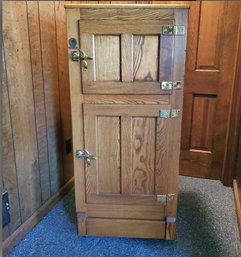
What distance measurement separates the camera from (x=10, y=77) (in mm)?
1401

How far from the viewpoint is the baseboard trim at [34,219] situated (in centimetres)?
149

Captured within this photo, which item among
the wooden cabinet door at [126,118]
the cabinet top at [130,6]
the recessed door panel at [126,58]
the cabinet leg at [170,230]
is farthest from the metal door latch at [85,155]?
the cabinet top at [130,6]

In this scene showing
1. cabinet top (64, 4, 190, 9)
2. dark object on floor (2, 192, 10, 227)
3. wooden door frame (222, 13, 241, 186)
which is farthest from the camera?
wooden door frame (222, 13, 241, 186)

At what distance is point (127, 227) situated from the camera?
1530mm

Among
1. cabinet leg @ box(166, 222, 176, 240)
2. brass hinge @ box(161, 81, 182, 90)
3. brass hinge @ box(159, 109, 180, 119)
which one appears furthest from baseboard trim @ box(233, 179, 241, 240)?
brass hinge @ box(161, 81, 182, 90)

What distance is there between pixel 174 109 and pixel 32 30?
93 cm

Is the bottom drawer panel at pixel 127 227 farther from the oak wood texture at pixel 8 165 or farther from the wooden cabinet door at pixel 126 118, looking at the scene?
the oak wood texture at pixel 8 165

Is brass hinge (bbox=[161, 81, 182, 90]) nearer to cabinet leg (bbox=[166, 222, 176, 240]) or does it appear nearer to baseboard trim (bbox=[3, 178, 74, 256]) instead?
cabinet leg (bbox=[166, 222, 176, 240])

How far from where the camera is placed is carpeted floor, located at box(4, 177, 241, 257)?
1478mm

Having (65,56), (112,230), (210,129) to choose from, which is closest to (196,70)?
(210,129)

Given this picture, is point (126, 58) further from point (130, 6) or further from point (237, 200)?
point (237, 200)

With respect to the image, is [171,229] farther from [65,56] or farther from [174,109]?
[65,56]

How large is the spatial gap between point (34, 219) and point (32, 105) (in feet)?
2.36

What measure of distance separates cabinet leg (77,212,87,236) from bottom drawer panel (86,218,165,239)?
0.9 inches
